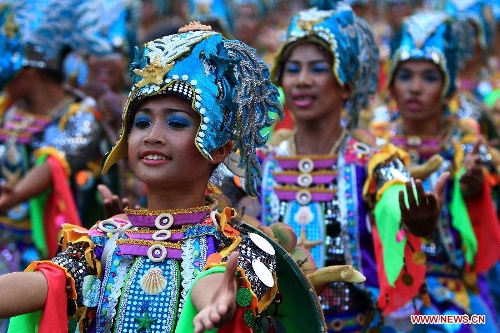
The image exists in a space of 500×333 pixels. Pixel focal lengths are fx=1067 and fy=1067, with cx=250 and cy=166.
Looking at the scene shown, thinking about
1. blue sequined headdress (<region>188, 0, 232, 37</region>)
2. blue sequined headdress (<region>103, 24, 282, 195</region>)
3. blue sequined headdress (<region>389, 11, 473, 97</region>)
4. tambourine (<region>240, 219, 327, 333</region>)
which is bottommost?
tambourine (<region>240, 219, 327, 333</region>)

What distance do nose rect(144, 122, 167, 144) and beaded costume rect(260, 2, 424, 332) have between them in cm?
147

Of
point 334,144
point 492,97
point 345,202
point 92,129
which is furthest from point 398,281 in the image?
point 492,97

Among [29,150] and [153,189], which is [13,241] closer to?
[29,150]

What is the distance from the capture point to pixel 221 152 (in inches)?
160

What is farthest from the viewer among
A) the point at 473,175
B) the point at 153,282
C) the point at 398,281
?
the point at 473,175

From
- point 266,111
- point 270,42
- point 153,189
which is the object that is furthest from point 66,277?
point 270,42

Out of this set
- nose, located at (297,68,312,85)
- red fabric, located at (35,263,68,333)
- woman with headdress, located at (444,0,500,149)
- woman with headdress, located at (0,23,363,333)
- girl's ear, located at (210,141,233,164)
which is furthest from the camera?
woman with headdress, located at (444,0,500,149)

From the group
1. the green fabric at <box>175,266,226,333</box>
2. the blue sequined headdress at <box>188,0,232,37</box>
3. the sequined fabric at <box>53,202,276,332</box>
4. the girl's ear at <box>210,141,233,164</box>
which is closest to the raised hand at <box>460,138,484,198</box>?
the girl's ear at <box>210,141,233,164</box>

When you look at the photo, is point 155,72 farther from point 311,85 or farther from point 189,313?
point 311,85

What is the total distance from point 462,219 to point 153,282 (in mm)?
3018

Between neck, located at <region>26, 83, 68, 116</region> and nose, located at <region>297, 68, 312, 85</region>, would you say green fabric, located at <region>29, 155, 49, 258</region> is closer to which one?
neck, located at <region>26, 83, 68, 116</region>

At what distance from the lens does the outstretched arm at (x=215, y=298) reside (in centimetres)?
312

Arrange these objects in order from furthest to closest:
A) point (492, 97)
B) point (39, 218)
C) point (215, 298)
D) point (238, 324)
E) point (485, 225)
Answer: point (492, 97)
point (39, 218)
point (485, 225)
point (238, 324)
point (215, 298)

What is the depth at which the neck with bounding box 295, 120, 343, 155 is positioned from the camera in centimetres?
565
